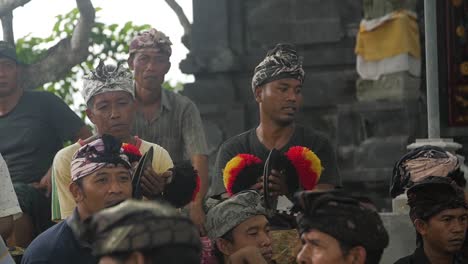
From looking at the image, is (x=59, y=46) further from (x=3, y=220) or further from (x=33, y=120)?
(x=3, y=220)

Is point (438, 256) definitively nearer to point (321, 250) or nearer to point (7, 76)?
point (321, 250)

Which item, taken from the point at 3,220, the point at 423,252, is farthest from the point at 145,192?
the point at 423,252

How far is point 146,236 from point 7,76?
5218 mm

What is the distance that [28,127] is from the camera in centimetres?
999

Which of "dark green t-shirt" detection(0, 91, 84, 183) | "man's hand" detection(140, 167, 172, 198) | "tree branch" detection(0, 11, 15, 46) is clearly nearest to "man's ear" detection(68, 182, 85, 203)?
"man's hand" detection(140, 167, 172, 198)

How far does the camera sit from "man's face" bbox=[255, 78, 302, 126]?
9000 millimetres

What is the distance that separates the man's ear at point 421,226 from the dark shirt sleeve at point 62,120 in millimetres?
3019

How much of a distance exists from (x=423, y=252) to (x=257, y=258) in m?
1.06

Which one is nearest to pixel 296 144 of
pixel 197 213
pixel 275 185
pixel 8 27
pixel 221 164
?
pixel 221 164

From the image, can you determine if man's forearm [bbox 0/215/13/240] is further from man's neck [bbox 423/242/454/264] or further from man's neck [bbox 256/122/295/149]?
man's neck [bbox 423/242/454/264]

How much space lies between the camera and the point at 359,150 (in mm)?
13711

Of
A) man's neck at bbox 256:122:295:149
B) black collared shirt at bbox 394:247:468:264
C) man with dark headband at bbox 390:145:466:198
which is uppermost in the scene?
man's neck at bbox 256:122:295:149

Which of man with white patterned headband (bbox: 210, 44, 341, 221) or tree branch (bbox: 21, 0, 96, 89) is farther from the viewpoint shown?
tree branch (bbox: 21, 0, 96, 89)

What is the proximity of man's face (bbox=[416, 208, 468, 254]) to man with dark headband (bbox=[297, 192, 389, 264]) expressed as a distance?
1829 mm
